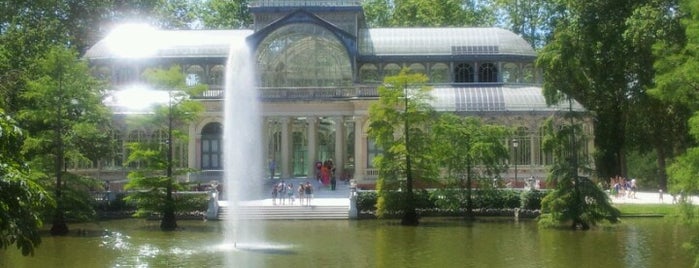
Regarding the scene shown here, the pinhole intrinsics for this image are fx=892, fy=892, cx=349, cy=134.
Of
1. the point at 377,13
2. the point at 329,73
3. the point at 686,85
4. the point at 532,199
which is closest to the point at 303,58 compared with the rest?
the point at 329,73

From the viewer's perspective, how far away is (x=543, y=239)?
33.4 metres

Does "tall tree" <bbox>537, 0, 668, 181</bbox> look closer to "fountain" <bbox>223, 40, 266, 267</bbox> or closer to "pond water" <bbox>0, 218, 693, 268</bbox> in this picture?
"pond water" <bbox>0, 218, 693, 268</bbox>

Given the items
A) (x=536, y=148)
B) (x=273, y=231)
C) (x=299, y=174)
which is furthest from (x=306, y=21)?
(x=273, y=231)

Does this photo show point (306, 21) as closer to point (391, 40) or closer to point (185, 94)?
point (391, 40)

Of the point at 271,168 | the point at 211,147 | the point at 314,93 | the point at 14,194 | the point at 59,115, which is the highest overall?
the point at 314,93

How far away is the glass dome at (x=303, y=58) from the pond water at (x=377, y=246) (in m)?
19.2

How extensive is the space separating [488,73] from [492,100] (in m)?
3.92

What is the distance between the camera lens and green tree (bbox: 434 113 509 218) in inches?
1683

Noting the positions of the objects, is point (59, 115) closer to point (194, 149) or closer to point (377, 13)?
point (194, 149)

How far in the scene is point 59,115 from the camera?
38.0m

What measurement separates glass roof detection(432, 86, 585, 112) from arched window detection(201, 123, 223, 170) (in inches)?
570

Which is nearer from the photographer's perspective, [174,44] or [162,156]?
[162,156]

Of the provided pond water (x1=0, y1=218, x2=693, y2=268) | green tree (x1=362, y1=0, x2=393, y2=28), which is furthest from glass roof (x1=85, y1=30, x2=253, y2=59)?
pond water (x1=0, y1=218, x2=693, y2=268)

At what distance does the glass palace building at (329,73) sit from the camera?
5703 centimetres
